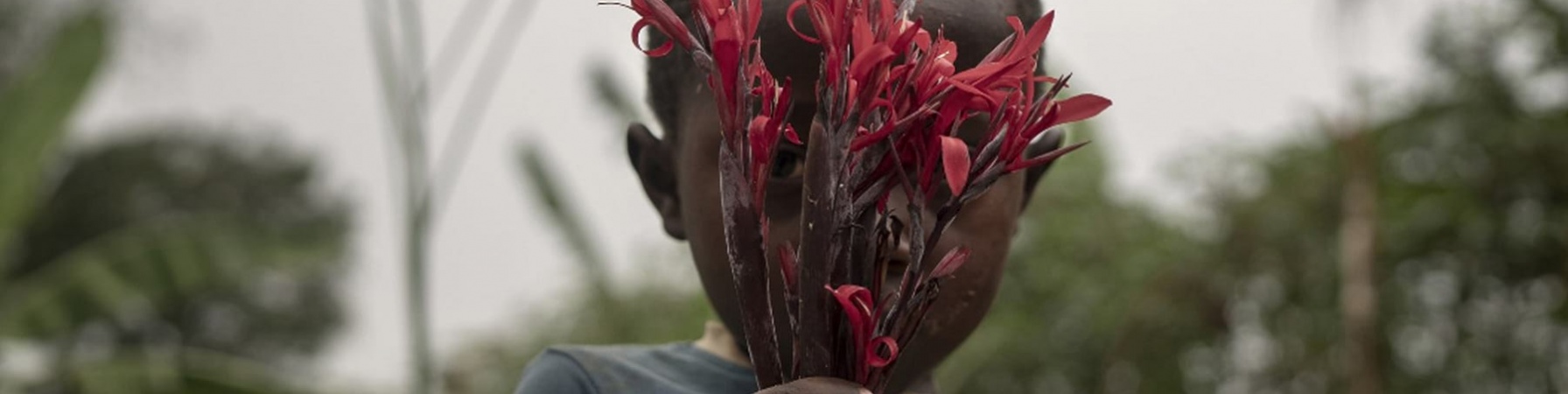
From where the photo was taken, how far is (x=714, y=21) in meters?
1.08

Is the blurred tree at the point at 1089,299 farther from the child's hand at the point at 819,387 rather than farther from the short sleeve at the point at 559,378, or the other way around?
the child's hand at the point at 819,387

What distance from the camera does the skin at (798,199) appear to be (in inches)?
53.7

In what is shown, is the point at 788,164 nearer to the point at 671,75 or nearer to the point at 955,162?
the point at 671,75

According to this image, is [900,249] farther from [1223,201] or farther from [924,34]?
[1223,201]

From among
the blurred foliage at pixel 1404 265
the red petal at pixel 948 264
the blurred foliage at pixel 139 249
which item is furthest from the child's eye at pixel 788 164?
the blurred foliage at pixel 1404 265

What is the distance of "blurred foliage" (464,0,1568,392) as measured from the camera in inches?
312

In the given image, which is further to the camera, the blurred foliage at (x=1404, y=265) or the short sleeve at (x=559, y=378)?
the blurred foliage at (x=1404, y=265)

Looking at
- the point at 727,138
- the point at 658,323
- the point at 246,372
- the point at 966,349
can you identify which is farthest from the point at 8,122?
the point at 658,323

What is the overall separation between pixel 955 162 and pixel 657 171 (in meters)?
0.66

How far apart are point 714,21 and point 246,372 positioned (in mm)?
5604

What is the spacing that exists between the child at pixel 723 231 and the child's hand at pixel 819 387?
0.90ft

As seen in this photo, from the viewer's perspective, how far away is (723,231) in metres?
1.44

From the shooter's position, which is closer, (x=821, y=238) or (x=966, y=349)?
(x=821, y=238)

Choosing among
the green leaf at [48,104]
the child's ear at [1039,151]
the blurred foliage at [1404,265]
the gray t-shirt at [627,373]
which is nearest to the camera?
→ the gray t-shirt at [627,373]
